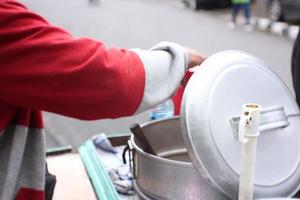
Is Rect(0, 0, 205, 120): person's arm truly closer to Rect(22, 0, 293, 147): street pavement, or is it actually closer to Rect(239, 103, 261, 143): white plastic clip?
Rect(239, 103, 261, 143): white plastic clip

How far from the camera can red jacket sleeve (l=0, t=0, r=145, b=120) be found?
992 millimetres

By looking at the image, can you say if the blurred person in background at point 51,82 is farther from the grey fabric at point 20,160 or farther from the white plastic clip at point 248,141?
the white plastic clip at point 248,141

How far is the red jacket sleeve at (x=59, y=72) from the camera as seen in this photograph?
99 cm

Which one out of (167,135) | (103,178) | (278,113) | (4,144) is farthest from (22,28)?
(167,135)

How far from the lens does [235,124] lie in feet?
3.99

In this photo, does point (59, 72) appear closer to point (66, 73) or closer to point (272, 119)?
point (66, 73)

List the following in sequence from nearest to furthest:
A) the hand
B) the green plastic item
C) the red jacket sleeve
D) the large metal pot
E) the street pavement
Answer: the red jacket sleeve, the hand, the large metal pot, the green plastic item, the street pavement

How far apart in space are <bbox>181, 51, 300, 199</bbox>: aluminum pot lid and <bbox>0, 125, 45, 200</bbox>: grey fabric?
0.35m

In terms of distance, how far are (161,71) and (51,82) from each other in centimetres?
25

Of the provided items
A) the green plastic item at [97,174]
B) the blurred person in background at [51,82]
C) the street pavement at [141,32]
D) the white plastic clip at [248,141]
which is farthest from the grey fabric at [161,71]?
the street pavement at [141,32]

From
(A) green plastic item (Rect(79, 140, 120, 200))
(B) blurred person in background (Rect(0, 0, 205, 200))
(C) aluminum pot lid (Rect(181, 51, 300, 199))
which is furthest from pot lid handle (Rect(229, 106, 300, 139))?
(A) green plastic item (Rect(79, 140, 120, 200))

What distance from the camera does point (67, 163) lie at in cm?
201

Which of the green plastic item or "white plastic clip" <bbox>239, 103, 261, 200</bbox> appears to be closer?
"white plastic clip" <bbox>239, 103, 261, 200</bbox>

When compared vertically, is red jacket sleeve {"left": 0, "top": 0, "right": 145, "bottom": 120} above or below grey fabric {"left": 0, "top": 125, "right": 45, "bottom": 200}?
above
